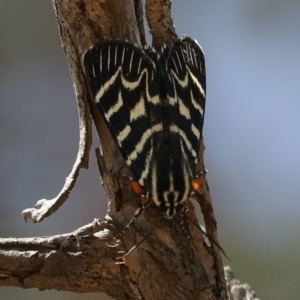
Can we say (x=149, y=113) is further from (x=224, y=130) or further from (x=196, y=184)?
(x=224, y=130)

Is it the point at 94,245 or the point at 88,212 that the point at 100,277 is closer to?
the point at 94,245

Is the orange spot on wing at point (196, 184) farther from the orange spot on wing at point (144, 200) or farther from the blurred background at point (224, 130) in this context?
the blurred background at point (224, 130)

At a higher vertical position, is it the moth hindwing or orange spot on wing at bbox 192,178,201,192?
the moth hindwing

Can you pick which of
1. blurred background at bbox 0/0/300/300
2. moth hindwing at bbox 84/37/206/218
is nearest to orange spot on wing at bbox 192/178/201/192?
moth hindwing at bbox 84/37/206/218

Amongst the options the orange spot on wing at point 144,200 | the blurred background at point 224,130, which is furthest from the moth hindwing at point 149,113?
the blurred background at point 224,130

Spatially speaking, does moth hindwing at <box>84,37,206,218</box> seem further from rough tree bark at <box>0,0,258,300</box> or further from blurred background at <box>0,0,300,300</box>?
blurred background at <box>0,0,300,300</box>

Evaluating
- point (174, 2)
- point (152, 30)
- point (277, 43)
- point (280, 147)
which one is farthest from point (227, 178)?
point (152, 30)

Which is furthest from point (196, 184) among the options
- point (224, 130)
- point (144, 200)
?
point (224, 130)
